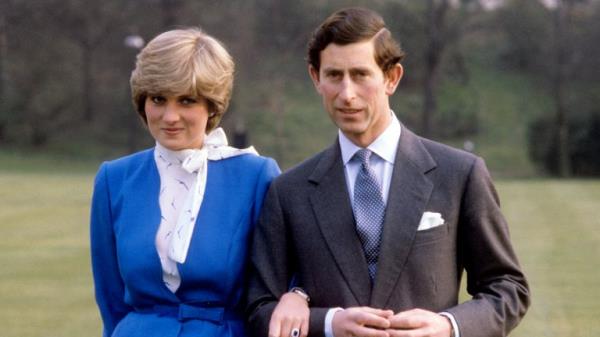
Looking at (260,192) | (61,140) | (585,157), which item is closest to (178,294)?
(260,192)

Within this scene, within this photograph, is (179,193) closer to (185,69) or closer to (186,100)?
(186,100)

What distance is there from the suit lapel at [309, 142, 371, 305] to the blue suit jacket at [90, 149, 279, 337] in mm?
327

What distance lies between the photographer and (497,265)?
367cm

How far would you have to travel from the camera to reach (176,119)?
3934 millimetres

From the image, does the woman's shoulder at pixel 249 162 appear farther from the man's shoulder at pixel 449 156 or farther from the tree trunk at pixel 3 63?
the tree trunk at pixel 3 63

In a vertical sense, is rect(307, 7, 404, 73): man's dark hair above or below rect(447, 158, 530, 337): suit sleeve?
above

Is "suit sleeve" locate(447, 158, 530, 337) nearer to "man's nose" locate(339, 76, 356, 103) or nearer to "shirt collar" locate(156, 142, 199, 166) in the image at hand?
"man's nose" locate(339, 76, 356, 103)

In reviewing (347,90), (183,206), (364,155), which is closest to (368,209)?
(364,155)

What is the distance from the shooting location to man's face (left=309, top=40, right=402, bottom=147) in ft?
11.9

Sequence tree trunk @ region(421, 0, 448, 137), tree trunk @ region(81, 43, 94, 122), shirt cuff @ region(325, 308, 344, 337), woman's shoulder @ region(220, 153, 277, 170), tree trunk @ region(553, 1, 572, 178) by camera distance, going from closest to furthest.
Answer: shirt cuff @ region(325, 308, 344, 337)
woman's shoulder @ region(220, 153, 277, 170)
tree trunk @ region(553, 1, 572, 178)
tree trunk @ region(421, 0, 448, 137)
tree trunk @ region(81, 43, 94, 122)

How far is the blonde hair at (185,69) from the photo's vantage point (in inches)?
154

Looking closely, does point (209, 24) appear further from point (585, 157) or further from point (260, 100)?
point (585, 157)

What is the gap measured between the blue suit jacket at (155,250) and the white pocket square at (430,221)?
24.2 inches

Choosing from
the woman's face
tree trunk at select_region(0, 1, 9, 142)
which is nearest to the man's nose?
the woman's face
